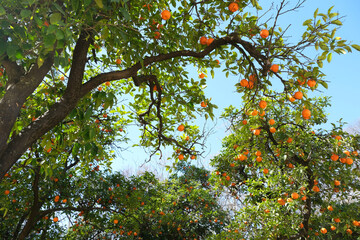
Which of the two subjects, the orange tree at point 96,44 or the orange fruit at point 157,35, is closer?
the orange tree at point 96,44

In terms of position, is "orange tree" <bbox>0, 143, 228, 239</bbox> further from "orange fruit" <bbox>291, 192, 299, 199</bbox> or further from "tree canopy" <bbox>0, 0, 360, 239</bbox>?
"orange fruit" <bbox>291, 192, 299, 199</bbox>

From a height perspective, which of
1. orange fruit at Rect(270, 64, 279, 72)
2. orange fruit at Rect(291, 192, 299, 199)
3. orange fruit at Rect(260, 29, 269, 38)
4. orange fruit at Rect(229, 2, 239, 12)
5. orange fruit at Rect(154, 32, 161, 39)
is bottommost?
orange fruit at Rect(291, 192, 299, 199)

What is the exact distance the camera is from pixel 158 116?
3.39 metres

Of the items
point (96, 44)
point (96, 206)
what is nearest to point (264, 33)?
point (96, 44)

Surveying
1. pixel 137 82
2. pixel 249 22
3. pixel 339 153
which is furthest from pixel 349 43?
pixel 339 153

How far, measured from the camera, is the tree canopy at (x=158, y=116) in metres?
2.12

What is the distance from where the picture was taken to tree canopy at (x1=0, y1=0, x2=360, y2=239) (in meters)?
2.12

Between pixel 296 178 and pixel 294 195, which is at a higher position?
pixel 296 178

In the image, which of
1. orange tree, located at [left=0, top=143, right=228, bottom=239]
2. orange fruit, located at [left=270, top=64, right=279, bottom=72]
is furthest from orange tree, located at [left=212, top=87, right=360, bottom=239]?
orange tree, located at [left=0, top=143, right=228, bottom=239]

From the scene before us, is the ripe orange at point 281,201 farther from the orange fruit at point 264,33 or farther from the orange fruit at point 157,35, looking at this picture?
the orange fruit at point 157,35

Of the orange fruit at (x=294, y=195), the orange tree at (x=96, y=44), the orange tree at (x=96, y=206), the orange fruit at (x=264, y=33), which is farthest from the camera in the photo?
the orange tree at (x=96, y=206)

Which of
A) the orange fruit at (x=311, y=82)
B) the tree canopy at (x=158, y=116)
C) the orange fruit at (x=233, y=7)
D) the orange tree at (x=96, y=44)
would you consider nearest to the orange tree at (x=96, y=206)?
the tree canopy at (x=158, y=116)

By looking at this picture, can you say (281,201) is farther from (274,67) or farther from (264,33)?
(264,33)

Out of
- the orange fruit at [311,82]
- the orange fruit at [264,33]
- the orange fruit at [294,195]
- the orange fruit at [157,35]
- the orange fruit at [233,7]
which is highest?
the orange fruit at [233,7]
